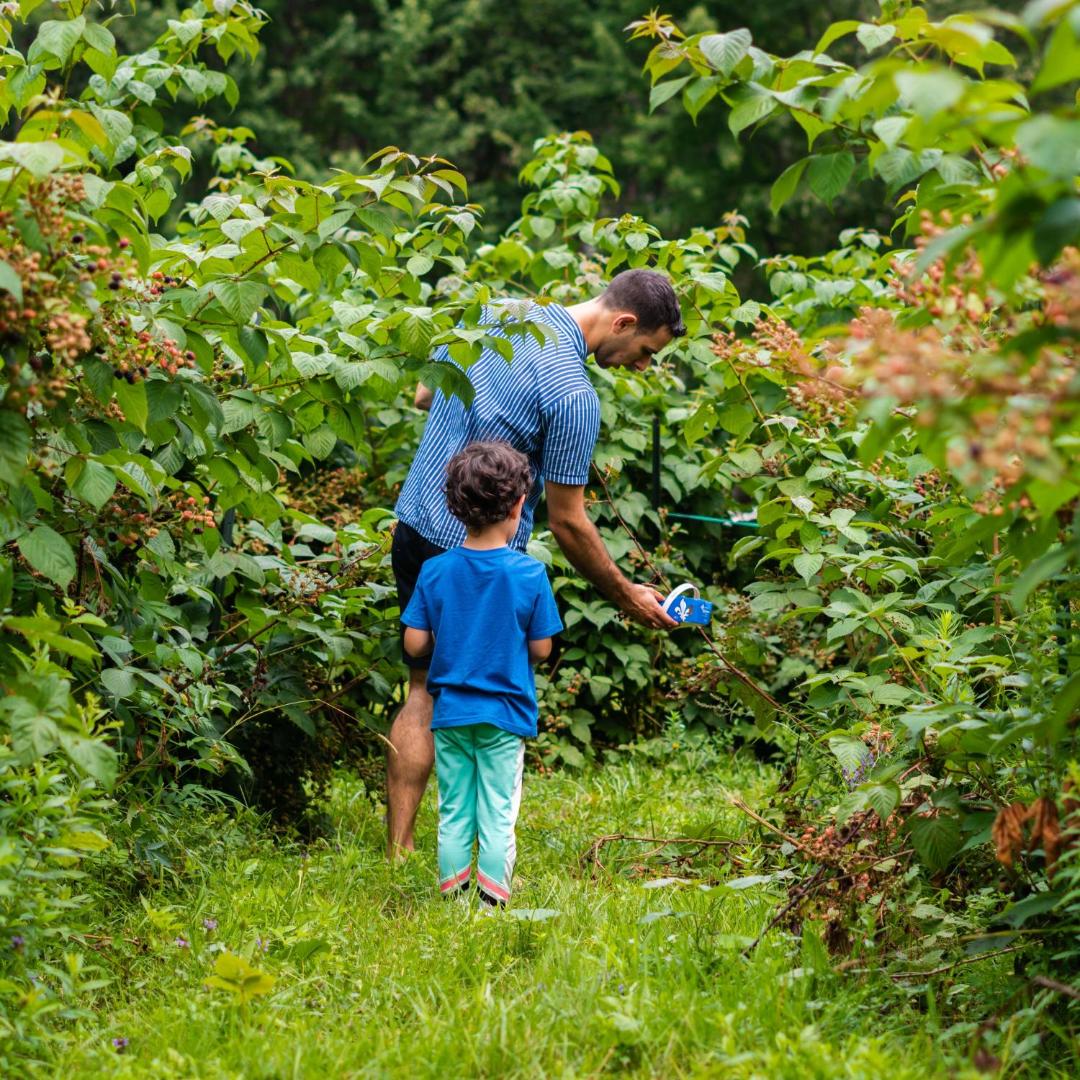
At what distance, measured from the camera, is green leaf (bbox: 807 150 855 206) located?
8.40 ft

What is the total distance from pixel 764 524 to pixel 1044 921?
1.57 meters

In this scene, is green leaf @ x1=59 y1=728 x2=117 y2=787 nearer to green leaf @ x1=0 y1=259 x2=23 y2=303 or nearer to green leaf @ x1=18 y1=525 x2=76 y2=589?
green leaf @ x1=18 y1=525 x2=76 y2=589

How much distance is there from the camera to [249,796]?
4.16 metres

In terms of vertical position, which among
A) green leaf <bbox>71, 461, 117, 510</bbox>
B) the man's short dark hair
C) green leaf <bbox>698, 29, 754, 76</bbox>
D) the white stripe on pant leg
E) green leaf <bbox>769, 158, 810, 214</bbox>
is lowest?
the white stripe on pant leg

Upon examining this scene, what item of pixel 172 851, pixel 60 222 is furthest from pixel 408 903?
pixel 60 222

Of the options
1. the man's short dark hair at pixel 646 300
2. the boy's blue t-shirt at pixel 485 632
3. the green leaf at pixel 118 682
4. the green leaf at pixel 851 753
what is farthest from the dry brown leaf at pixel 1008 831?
the man's short dark hair at pixel 646 300

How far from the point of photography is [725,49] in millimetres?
2488

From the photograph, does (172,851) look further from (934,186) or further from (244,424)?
(934,186)

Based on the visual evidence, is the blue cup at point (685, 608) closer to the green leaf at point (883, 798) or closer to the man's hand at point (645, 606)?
the man's hand at point (645, 606)

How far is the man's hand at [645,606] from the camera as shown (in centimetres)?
402

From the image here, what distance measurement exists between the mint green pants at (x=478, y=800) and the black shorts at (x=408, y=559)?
33 cm

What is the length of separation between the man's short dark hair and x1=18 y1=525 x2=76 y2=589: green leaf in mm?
A: 2063

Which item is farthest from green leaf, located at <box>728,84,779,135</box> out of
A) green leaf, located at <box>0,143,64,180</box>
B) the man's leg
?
the man's leg

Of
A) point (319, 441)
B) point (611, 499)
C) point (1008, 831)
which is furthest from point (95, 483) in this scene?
point (611, 499)
